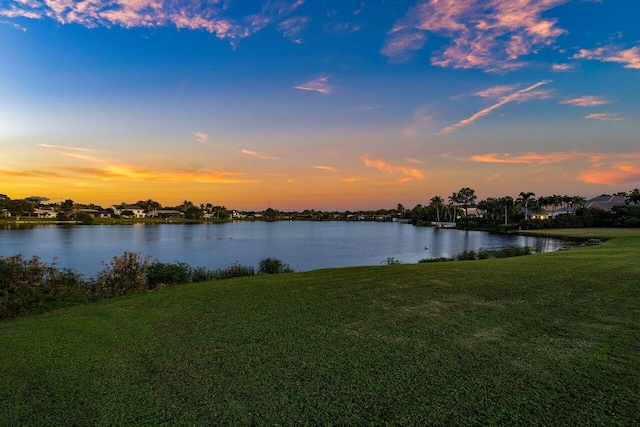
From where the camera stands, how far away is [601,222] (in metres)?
72.0

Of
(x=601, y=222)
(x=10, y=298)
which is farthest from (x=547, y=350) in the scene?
(x=601, y=222)

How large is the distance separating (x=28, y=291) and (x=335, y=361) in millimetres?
8833

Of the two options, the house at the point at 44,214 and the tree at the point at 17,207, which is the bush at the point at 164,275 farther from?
the house at the point at 44,214

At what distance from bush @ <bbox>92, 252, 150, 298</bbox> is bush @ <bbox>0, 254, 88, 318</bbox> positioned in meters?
1.38

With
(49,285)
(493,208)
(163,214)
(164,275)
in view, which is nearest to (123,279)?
(164,275)

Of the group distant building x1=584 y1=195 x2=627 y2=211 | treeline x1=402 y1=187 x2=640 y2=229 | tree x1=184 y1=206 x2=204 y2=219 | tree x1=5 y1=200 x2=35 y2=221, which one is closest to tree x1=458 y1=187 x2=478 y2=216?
treeline x1=402 y1=187 x2=640 y2=229

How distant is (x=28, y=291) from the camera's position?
891 centimetres

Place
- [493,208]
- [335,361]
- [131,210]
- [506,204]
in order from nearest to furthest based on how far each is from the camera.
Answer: [335,361] → [506,204] → [493,208] → [131,210]

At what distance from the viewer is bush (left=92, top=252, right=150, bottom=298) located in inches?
457

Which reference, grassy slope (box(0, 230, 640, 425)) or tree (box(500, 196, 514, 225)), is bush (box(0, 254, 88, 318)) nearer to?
grassy slope (box(0, 230, 640, 425))

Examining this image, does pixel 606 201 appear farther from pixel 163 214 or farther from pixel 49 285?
pixel 163 214

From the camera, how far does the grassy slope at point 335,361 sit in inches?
140

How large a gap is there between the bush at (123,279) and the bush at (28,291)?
4.53 feet

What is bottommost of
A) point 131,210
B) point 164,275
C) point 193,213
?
point 164,275
